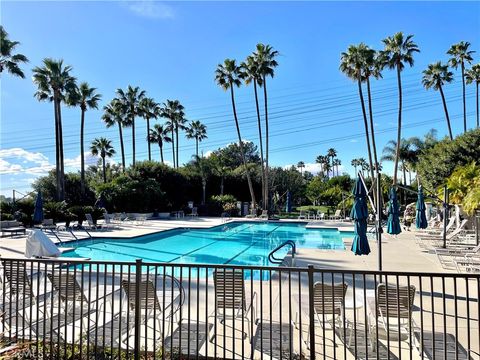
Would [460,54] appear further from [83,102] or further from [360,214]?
[83,102]

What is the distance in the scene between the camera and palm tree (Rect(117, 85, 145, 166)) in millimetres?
33375

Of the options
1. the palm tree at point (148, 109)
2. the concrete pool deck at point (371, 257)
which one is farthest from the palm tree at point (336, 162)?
the concrete pool deck at point (371, 257)

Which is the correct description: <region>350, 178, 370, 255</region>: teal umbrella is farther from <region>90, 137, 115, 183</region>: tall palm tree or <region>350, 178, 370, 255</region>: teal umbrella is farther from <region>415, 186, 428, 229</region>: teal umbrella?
<region>90, 137, 115, 183</region>: tall palm tree

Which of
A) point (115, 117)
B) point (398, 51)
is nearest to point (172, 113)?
point (115, 117)

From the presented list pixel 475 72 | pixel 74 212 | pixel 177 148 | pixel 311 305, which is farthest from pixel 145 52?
pixel 475 72

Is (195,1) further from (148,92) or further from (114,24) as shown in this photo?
(148,92)

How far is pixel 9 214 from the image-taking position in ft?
61.0

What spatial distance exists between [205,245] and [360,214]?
29.5 ft

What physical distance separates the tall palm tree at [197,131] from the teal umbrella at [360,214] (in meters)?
40.1

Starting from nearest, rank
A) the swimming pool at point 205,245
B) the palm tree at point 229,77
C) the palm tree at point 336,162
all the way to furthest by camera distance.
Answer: the swimming pool at point 205,245
the palm tree at point 229,77
the palm tree at point 336,162

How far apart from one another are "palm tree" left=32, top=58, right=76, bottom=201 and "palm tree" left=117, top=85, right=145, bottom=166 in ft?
25.6

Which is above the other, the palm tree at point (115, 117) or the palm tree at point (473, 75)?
the palm tree at point (473, 75)

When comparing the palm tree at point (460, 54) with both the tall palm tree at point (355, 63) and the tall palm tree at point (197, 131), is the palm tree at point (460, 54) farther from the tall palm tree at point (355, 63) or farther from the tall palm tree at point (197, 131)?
the tall palm tree at point (197, 131)

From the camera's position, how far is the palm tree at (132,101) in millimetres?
33375
